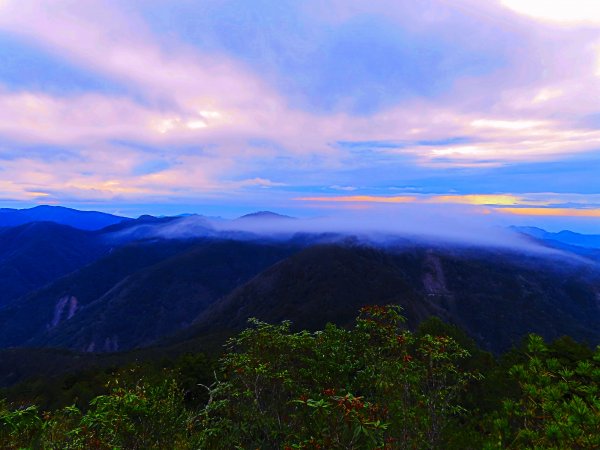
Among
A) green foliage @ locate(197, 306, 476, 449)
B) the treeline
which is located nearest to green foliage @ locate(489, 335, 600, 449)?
the treeline

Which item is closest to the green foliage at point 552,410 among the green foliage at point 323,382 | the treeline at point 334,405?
the treeline at point 334,405

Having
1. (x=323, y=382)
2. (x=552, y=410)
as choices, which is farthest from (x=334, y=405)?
(x=552, y=410)

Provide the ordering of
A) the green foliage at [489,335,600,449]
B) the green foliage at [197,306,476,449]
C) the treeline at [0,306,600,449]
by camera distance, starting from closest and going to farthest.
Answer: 1. the green foliage at [489,335,600,449]
2. the treeline at [0,306,600,449]
3. the green foliage at [197,306,476,449]

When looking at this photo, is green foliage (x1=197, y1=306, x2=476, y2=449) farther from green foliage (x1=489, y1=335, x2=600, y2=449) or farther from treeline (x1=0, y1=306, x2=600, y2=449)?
green foliage (x1=489, y1=335, x2=600, y2=449)

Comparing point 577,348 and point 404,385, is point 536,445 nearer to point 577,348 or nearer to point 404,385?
point 404,385

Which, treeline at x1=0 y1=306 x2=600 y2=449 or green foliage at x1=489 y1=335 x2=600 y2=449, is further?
treeline at x1=0 y1=306 x2=600 y2=449

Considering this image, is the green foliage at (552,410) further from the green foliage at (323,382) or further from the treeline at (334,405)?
the green foliage at (323,382)

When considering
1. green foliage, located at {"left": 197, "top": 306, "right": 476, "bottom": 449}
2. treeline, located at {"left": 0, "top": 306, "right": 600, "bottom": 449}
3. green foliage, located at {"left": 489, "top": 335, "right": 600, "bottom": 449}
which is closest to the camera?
green foliage, located at {"left": 489, "top": 335, "right": 600, "bottom": 449}

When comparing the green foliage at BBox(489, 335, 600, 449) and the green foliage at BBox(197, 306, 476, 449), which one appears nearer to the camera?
the green foliage at BBox(489, 335, 600, 449)

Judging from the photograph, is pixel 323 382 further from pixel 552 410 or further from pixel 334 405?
pixel 552 410
